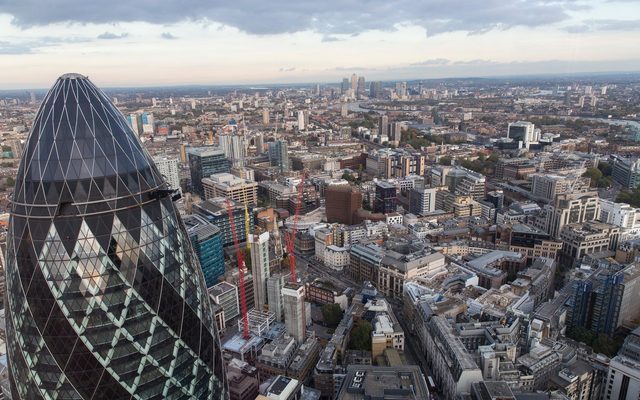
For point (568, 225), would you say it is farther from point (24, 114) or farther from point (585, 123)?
point (24, 114)

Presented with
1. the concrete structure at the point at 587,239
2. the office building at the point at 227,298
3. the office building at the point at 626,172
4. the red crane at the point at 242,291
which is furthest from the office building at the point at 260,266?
the office building at the point at 626,172

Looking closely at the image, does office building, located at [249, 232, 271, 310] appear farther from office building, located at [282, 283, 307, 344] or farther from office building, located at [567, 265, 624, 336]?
office building, located at [567, 265, 624, 336]

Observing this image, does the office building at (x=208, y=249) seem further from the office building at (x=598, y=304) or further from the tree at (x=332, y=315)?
the office building at (x=598, y=304)

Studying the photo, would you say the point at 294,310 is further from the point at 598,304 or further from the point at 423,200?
the point at 423,200

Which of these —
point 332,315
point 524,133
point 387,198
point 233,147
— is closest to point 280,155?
point 233,147

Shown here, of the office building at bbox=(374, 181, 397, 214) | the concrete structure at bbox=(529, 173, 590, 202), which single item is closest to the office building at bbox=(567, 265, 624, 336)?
the office building at bbox=(374, 181, 397, 214)
